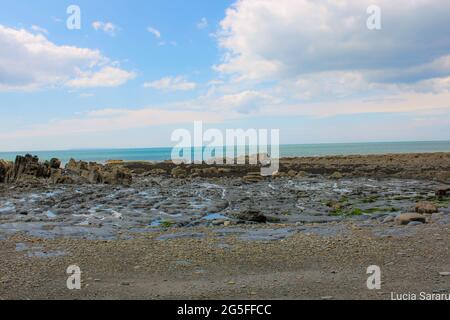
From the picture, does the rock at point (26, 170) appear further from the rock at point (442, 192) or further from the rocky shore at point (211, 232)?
the rock at point (442, 192)

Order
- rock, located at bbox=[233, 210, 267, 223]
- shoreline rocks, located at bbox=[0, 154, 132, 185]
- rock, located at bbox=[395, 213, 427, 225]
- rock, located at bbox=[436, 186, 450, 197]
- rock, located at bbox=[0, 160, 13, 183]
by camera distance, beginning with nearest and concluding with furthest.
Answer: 1. rock, located at bbox=[395, 213, 427, 225]
2. rock, located at bbox=[233, 210, 267, 223]
3. rock, located at bbox=[436, 186, 450, 197]
4. shoreline rocks, located at bbox=[0, 154, 132, 185]
5. rock, located at bbox=[0, 160, 13, 183]

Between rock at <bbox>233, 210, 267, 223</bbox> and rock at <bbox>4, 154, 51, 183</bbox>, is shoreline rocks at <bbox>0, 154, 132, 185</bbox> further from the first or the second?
rock at <bbox>233, 210, 267, 223</bbox>

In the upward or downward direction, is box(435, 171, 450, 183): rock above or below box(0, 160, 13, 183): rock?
below

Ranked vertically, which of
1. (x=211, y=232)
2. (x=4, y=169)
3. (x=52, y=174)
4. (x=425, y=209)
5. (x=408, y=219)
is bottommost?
(x=211, y=232)

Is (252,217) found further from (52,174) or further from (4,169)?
(4,169)

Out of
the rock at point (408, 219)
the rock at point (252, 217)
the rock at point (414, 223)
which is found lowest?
the rock at point (252, 217)

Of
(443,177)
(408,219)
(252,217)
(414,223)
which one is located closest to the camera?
(414,223)

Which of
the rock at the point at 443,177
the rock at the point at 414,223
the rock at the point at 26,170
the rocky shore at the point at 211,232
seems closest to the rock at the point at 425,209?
the rocky shore at the point at 211,232

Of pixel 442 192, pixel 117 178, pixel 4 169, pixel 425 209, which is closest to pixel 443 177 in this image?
pixel 442 192

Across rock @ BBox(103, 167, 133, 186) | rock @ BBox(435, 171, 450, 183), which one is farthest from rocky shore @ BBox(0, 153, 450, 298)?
rock @ BBox(103, 167, 133, 186)

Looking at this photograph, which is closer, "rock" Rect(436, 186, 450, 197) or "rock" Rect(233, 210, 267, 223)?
"rock" Rect(233, 210, 267, 223)

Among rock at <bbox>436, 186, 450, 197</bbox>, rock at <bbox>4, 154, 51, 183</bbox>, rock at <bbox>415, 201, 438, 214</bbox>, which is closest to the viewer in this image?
rock at <bbox>415, 201, 438, 214</bbox>

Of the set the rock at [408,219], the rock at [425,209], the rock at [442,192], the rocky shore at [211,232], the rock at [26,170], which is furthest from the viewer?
the rock at [26,170]
